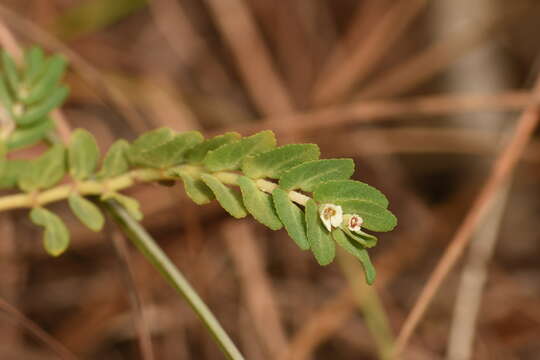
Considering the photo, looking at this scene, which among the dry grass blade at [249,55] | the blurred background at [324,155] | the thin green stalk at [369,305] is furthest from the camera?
the dry grass blade at [249,55]

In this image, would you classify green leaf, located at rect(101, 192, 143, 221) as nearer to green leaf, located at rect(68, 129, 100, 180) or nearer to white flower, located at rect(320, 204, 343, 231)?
green leaf, located at rect(68, 129, 100, 180)

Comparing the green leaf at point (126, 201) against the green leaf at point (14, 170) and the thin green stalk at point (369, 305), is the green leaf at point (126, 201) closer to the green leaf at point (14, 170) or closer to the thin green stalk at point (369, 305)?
the green leaf at point (14, 170)

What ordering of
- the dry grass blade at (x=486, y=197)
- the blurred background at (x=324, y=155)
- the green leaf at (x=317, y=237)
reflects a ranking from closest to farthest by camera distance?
the green leaf at (x=317, y=237), the dry grass blade at (x=486, y=197), the blurred background at (x=324, y=155)

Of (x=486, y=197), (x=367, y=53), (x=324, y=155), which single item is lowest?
(x=486, y=197)

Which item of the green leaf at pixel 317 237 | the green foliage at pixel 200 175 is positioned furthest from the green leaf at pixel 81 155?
the green leaf at pixel 317 237

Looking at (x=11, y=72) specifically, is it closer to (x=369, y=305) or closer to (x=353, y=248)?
(x=353, y=248)

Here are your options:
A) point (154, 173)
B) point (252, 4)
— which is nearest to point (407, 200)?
point (252, 4)

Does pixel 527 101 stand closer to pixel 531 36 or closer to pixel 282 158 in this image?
pixel 282 158

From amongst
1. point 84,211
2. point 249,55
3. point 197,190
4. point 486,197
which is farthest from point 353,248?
point 249,55
